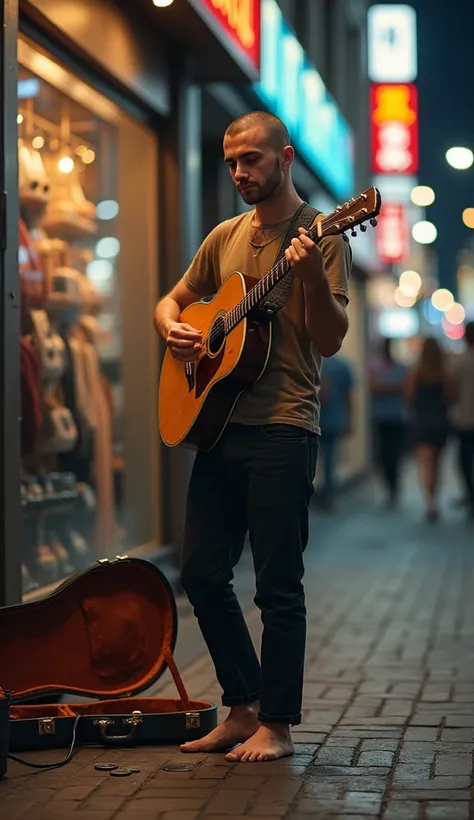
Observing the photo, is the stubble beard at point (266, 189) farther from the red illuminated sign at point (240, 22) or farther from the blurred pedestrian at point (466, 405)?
the blurred pedestrian at point (466, 405)

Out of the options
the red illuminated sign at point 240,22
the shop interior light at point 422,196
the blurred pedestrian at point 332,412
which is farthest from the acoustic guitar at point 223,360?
the shop interior light at point 422,196

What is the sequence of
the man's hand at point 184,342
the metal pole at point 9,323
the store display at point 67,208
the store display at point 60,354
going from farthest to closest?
1. the store display at point 67,208
2. the store display at point 60,354
3. the metal pole at point 9,323
4. the man's hand at point 184,342

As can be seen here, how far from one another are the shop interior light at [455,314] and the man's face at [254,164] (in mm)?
68136

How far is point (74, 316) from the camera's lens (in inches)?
312

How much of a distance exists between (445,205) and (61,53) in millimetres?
26031

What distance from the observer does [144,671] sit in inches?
198

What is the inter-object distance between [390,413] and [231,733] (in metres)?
11.3

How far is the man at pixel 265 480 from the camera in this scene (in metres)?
4.50

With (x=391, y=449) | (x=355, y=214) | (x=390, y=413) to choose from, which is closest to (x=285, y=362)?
(x=355, y=214)

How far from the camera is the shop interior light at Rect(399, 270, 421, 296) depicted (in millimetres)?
51000

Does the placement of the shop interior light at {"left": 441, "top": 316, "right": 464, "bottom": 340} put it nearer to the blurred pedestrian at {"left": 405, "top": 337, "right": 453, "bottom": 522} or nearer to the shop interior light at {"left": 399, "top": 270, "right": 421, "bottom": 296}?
the shop interior light at {"left": 399, "top": 270, "right": 421, "bottom": 296}

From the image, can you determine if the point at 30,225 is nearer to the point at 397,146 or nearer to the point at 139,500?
the point at 139,500

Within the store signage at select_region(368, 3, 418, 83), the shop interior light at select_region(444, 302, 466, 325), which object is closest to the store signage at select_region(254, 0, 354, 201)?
the store signage at select_region(368, 3, 418, 83)

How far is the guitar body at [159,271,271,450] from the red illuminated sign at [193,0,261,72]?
11.2 feet
